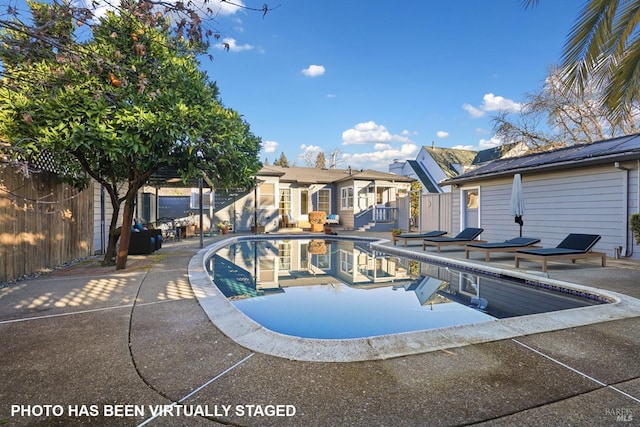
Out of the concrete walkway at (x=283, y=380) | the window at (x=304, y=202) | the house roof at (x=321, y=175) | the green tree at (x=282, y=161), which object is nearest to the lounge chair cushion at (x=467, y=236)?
the concrete walkway at (x=283, y=380)

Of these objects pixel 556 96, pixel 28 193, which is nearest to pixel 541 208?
pixel 28 193

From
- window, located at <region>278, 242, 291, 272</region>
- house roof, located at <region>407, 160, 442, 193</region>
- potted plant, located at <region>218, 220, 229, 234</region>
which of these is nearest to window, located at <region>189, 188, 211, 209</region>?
potted plant, located at <region>218, 220, 229, 234</region>

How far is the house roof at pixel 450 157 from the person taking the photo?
1063 inches

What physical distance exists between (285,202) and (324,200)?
2781mm

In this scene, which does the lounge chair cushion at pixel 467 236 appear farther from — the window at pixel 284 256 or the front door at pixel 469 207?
the window at pixel 284 256

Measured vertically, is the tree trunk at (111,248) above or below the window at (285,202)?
below

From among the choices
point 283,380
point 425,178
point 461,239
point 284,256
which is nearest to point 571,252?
point 461,239

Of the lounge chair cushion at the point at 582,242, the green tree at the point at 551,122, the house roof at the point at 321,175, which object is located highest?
the green tree at the point at 551,122

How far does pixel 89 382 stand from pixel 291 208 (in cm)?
1788

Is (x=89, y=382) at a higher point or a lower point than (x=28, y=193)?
lower

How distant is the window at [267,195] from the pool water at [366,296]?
8.64 metres

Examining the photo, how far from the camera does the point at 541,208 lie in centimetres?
984

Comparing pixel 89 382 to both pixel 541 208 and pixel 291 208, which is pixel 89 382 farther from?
pixel 291 208

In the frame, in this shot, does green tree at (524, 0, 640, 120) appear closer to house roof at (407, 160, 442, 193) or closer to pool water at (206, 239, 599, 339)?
pool water at (206, 239, 599, 339)
